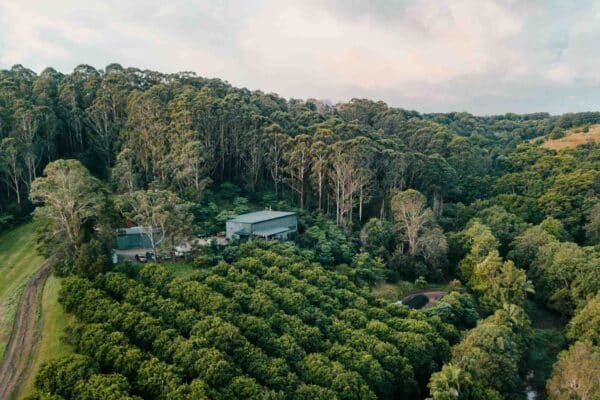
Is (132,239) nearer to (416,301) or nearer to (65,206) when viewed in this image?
(65,206)

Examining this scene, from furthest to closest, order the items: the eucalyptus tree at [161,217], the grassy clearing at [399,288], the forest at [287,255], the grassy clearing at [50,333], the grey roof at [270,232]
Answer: the grey roof at [270,232] < the grassy clearing at [399,288] < the eucalyptus tree at [161,217] < the forest at [287,255] < the grassy clearing at [50,333]

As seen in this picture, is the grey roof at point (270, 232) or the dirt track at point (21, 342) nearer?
the dirt track at point (21, 342)

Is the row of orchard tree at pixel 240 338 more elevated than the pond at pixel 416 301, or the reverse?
the row of orchard tree at pixel 240 338

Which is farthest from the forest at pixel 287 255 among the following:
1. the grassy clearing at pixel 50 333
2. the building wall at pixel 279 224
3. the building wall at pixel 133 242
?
the building wall at pixel 133 242

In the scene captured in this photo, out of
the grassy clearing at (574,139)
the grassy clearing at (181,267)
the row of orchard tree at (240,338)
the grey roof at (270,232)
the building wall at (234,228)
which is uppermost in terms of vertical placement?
the grassy clearing at (574,139)

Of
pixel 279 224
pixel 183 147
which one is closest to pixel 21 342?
pixel 279 224

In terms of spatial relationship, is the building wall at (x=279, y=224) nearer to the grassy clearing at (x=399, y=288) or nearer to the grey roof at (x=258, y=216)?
the grey roof at (x=258, y=216)

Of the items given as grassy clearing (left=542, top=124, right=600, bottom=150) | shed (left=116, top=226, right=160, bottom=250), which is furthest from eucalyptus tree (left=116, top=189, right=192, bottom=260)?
grassy clearing (left=542, top=124, right=600, bottom=150)
